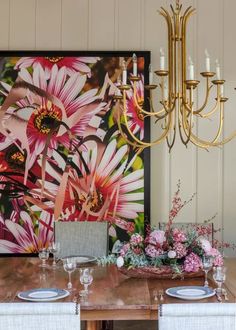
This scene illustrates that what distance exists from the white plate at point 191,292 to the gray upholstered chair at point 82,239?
3.86 feet

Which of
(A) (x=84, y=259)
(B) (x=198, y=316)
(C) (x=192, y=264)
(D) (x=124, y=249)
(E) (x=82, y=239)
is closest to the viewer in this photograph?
(B) (x=198, y=316)

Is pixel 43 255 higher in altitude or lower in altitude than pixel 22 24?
lower

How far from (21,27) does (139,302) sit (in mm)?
Answer: 2750

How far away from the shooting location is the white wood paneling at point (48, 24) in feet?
14.2

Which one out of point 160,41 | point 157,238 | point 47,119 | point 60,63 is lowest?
point 157,238

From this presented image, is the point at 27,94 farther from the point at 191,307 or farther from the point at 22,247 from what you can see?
the point at 191,307

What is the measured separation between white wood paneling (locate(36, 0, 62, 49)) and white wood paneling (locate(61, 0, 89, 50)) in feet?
0.13

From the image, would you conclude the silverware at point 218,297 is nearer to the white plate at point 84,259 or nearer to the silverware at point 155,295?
the silverware at point 155,295

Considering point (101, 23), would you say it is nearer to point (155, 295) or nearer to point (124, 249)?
point (124, 249)

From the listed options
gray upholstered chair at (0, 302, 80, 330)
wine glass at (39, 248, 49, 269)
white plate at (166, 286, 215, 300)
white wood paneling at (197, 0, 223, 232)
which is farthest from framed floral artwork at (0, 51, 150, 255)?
gray upholstered chair at (0, 302, 80, 330)

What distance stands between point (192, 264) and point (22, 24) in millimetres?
2534

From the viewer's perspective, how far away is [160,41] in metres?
4.31

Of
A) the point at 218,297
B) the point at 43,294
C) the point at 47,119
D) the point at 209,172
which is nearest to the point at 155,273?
the point at 218,297

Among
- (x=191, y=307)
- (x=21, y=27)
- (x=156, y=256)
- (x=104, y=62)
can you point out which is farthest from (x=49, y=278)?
(x=21, y=27)
